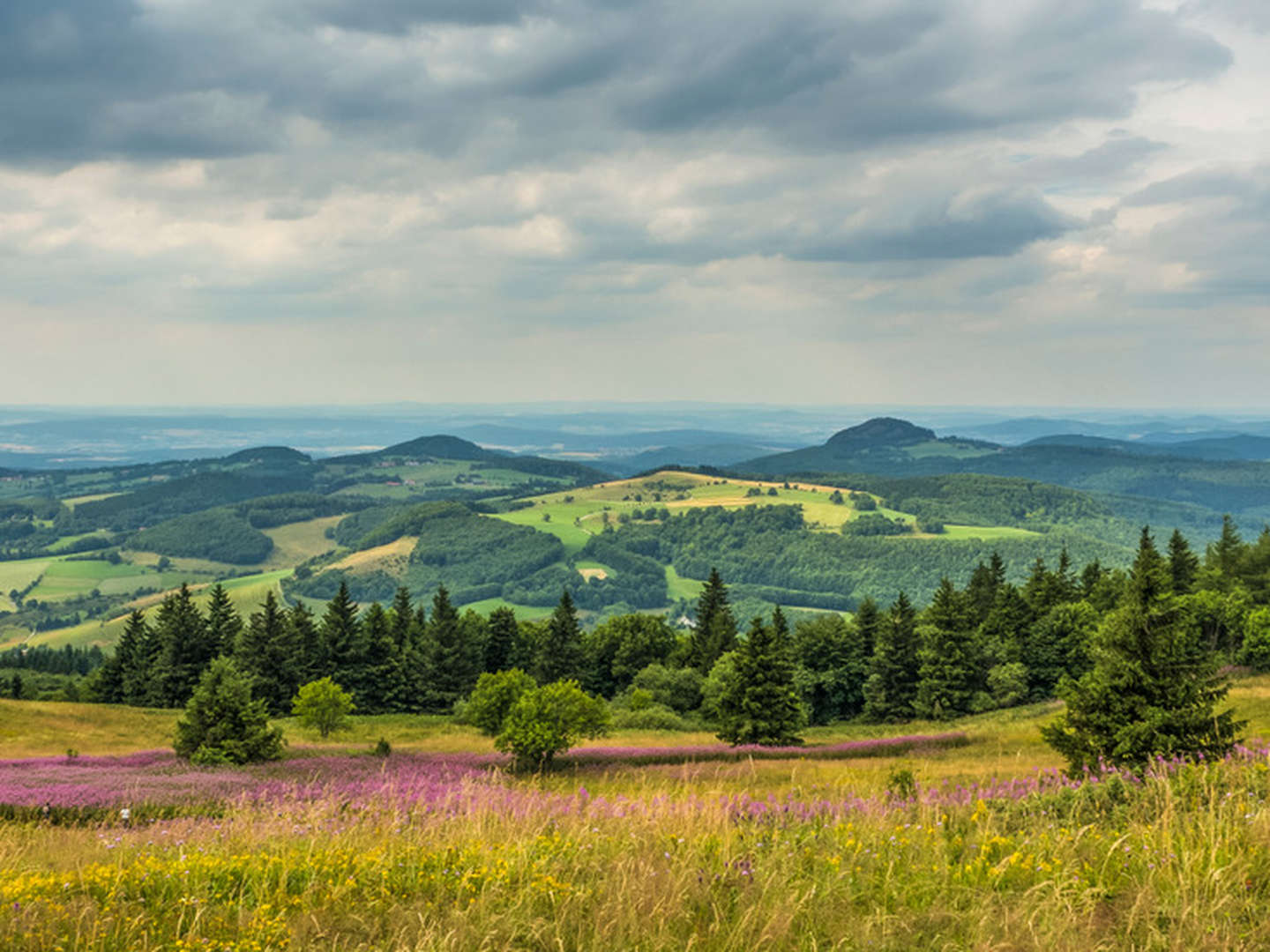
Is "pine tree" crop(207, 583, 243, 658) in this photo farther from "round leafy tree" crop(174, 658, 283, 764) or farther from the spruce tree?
"round leafy tree" crop(174, 658, 283, 764)

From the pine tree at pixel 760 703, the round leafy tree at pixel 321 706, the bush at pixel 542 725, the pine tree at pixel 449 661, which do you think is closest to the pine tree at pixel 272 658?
the pine tree at pixel 449 661

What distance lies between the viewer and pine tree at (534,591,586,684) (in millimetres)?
83438

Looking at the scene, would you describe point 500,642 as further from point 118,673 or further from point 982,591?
point 982,591

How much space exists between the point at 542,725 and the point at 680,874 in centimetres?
2773

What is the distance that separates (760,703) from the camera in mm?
46219

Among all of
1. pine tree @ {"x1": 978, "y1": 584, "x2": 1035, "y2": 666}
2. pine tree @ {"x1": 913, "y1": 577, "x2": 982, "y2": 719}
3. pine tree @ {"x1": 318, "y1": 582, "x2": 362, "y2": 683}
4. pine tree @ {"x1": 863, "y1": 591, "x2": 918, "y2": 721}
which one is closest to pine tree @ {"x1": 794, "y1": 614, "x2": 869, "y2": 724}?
pine tree @ {"x1": 863, "y1": 591, "x2": 918, "y2": 721}

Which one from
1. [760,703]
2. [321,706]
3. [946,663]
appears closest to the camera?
[760,703]

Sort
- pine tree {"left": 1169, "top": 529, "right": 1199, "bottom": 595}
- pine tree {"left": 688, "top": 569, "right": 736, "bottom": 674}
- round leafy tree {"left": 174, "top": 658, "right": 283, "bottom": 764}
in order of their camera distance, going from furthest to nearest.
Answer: pine tree {"left": 688, "top": 569, "right": 736, "bottom": 674}, pine tree {"left": 1169, "top": 529, "right": 1199, "bottom": 595}, round leafy tree {"left": 174, "top": 658, "right": 283, "bottom": 764}

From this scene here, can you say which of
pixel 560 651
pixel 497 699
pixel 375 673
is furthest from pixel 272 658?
pixel 497 699

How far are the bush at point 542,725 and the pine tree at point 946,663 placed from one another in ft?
151

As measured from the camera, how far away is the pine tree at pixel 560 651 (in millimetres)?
83438

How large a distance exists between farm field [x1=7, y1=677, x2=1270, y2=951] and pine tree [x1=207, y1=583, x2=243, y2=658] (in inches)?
3132

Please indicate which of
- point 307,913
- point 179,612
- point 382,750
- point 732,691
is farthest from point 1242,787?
point 179,612

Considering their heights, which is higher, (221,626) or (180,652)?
(221,626)
